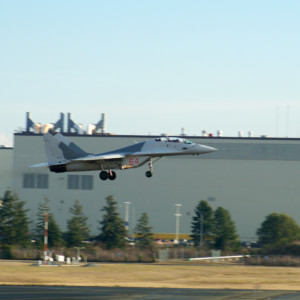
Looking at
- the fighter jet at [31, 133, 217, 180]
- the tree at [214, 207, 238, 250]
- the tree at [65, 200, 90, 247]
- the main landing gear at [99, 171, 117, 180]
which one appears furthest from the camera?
the tree at [214, 207, 238, 250]

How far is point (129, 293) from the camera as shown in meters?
66.9

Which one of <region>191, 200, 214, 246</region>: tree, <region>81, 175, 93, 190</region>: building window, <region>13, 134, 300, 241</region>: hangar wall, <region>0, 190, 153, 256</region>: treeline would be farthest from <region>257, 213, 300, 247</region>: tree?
<region>81, 175, 93, 190</region>: building window

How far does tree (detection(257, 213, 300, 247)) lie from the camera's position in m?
122

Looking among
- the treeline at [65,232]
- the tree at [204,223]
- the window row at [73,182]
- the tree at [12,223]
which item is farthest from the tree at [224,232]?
the tree at [12,223]

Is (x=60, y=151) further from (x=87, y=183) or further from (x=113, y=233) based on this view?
(x=87, y=183)

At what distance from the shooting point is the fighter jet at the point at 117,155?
65.1 m

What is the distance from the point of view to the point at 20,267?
94062mm

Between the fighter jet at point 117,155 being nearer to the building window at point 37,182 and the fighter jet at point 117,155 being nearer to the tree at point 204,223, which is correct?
the tree at point 204,223

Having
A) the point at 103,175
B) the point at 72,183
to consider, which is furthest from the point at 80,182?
the point at 103,175

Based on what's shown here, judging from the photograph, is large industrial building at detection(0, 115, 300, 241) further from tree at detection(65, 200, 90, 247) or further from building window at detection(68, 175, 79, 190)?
tree at detection(65, 200, 90, 247)

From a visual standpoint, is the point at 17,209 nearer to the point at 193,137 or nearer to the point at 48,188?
the point at 48,188

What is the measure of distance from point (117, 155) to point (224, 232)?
218 feet

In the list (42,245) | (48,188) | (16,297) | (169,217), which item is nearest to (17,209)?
(42,245)

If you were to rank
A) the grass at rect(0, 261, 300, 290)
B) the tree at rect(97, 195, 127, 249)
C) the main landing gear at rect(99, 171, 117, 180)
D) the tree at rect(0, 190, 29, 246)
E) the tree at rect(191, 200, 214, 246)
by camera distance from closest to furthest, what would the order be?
1. the main landing gear at rect(99, 171, 117, 180)
2. the grass at rect(0, 261, 300, 290)
3. the tree at rect(97, 195, 127, 249)
4. the tree at rect(0, 190, 29, 246)
5. the tree at rect(191, 200, 214, 246)
